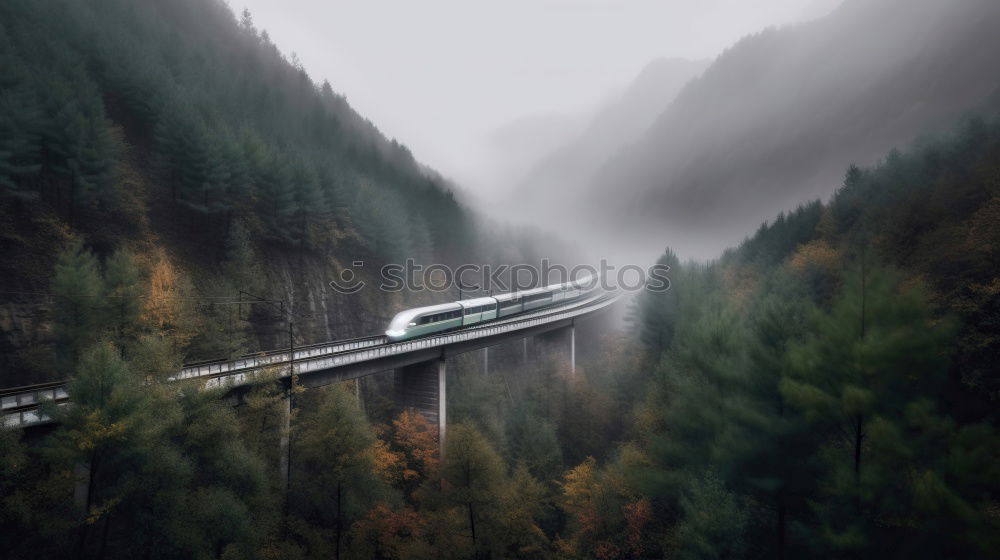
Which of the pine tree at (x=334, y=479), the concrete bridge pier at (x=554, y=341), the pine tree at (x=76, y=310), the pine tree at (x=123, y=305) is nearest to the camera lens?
the pine tree at (x=76, y=310)

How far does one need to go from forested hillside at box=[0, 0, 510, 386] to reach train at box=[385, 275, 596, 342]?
36.1ft

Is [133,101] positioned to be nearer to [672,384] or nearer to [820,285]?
[672,384]

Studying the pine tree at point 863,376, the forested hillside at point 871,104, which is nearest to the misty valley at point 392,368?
the pine tree at point 863,376

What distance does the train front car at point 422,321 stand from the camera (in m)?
32.1

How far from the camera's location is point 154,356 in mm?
19281

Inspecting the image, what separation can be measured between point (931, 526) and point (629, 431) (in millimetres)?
25926

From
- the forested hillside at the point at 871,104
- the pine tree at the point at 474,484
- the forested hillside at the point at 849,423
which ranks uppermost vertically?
the forested hillside at the point at 871,104

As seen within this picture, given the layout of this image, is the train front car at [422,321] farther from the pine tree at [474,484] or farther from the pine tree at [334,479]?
the pine tree at [474,484]

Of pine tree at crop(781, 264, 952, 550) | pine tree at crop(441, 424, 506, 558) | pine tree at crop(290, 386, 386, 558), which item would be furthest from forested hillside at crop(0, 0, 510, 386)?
pine tree at crop(781, 264, 952, 550)

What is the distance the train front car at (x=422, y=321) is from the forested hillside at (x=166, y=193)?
34.0ft

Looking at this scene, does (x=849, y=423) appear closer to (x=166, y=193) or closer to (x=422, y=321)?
(x=422, y=321)

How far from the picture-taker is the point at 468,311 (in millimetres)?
40125

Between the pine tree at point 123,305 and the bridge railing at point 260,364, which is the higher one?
the pine tree at point 123,305

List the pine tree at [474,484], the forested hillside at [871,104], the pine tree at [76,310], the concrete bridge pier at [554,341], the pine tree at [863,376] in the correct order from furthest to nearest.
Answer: the forested hillside at [871,104] < the concrete bridge pier at [554,341] < the pine tree at [474,484] < the pine tree at [76,310] < the pine tree at [863,376]
